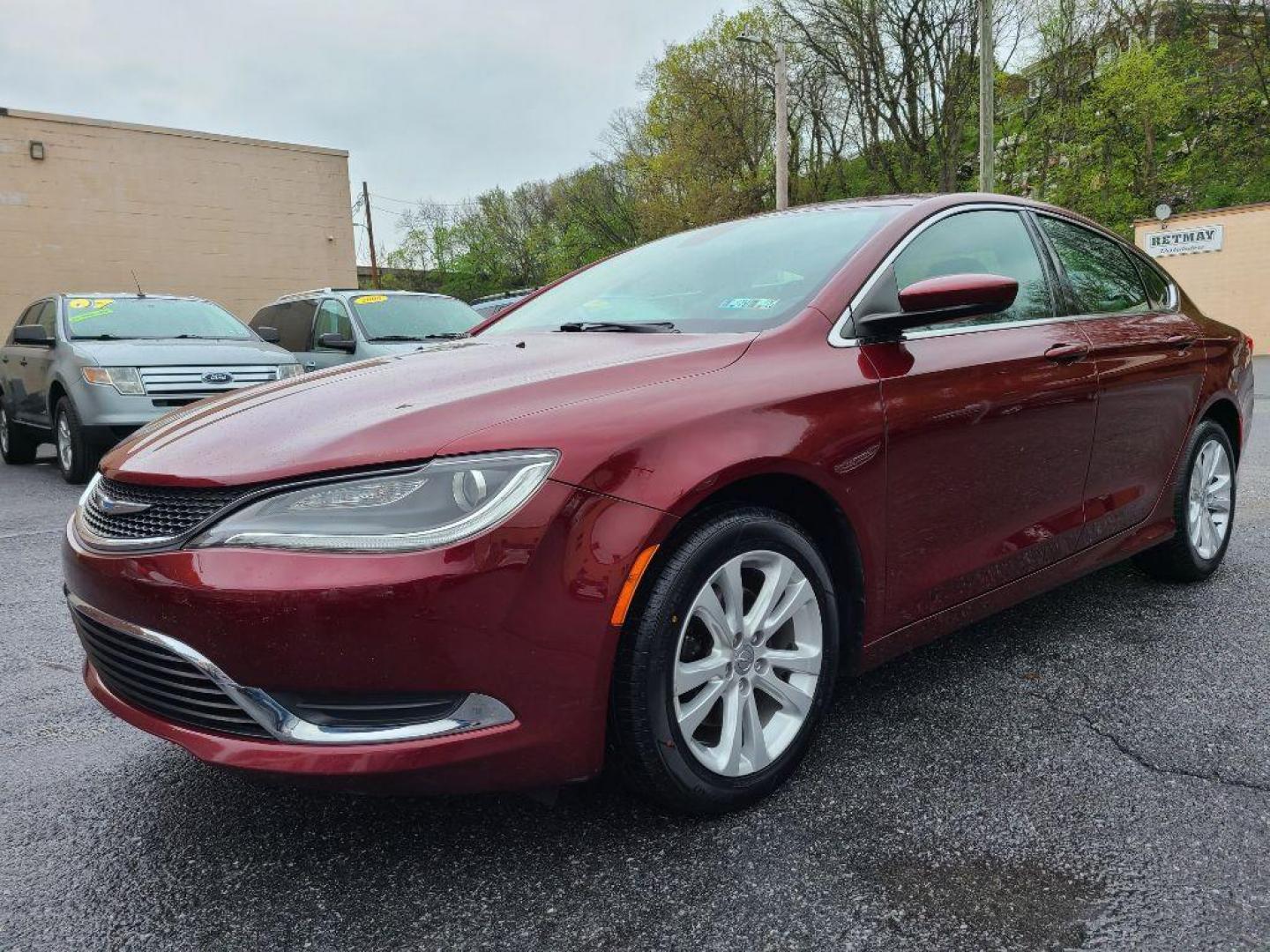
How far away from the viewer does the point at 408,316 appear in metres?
8.98

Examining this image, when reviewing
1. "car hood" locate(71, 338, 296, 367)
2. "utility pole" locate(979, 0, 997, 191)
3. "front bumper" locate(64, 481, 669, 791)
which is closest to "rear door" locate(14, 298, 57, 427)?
"car hood" locate(71, 338, 296, 367)

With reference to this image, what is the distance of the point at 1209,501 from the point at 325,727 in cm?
366

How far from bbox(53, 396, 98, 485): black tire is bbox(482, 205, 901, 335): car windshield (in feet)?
17.2

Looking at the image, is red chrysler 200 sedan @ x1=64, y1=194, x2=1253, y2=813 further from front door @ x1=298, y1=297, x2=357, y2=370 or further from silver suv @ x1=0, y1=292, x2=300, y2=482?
front door @ x1=298, y1=297, x2=357, y2=370

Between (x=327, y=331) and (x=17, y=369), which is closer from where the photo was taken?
(x=17, y=369)

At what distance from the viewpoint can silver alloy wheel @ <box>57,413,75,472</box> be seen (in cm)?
750

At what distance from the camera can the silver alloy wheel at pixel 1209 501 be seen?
376cm

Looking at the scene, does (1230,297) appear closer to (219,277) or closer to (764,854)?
(219,277)

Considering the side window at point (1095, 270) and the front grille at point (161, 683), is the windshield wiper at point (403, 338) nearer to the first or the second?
the side window at point (1095, 270)

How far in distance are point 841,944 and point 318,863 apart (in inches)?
43.0

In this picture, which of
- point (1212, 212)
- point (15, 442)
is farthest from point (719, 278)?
point (1212, 212)

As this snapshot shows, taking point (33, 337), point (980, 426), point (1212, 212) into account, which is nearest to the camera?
point (980, 426)

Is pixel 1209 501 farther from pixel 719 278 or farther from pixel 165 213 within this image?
pixel 165 213

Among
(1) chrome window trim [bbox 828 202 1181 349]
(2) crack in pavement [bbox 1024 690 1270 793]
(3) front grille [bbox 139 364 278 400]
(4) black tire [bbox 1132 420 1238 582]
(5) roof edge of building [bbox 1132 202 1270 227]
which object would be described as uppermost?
(5) roof edge of building [bbox 1132 202 1270 227]
